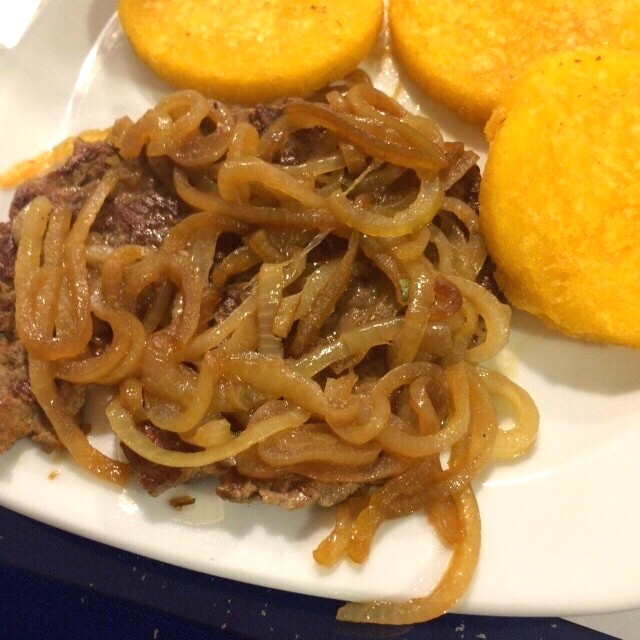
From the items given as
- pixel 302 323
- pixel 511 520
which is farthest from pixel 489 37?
pixel 511 520

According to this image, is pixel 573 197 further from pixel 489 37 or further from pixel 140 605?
pixel 140 605

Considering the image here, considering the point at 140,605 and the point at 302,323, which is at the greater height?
the point at 302,323

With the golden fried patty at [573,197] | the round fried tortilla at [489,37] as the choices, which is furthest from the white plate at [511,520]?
the round fried tortilla at [489,37]

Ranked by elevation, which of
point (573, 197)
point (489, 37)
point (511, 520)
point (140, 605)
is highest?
point (489, 37)

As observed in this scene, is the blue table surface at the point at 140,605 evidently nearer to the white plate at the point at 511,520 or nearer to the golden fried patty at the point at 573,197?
the white plate at the point at 511,520

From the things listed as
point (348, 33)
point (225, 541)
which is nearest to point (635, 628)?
point (225, 541)

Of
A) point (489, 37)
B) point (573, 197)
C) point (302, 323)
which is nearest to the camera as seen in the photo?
point (302, 323)
